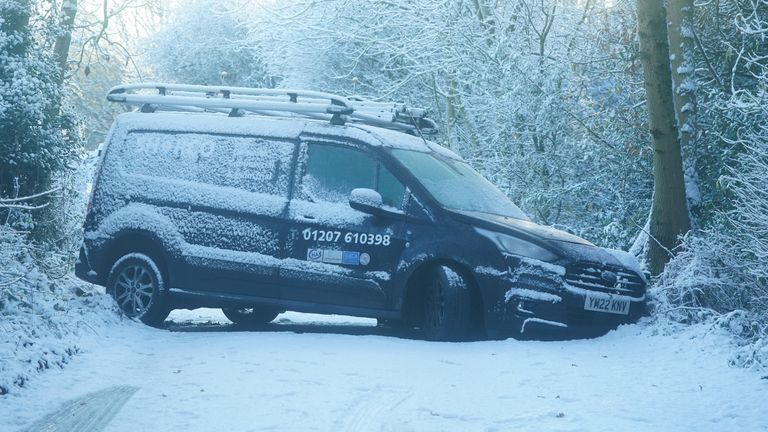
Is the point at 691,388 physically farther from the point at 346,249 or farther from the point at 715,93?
the point at 715,93

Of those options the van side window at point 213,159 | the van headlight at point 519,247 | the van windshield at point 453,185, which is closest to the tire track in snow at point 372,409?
the van headlight at point 519,247

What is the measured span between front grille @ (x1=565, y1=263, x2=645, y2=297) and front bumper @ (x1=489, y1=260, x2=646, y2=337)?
0.14 feet

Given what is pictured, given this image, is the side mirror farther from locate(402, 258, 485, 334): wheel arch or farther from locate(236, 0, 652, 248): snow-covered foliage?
locate(236, 0, 652, 248): snow-covered foliage

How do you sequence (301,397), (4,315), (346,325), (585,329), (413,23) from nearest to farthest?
(301,397) < (4,315) < (585,329) < (346,325) < (413,23)

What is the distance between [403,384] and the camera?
23.2 feet

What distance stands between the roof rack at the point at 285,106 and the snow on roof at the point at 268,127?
0.39ft

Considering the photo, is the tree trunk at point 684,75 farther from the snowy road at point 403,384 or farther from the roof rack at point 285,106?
the snowy road at point 403,384

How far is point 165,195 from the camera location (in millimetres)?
10453

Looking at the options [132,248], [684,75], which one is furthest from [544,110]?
[132,248]

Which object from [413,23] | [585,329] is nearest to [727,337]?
[585,329]

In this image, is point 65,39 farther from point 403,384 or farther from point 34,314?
point 403,384

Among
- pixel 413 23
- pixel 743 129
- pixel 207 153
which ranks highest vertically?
pixel 413 23

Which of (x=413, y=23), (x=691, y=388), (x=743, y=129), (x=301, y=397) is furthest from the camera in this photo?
(x=413, y=23)

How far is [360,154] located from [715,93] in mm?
5458
